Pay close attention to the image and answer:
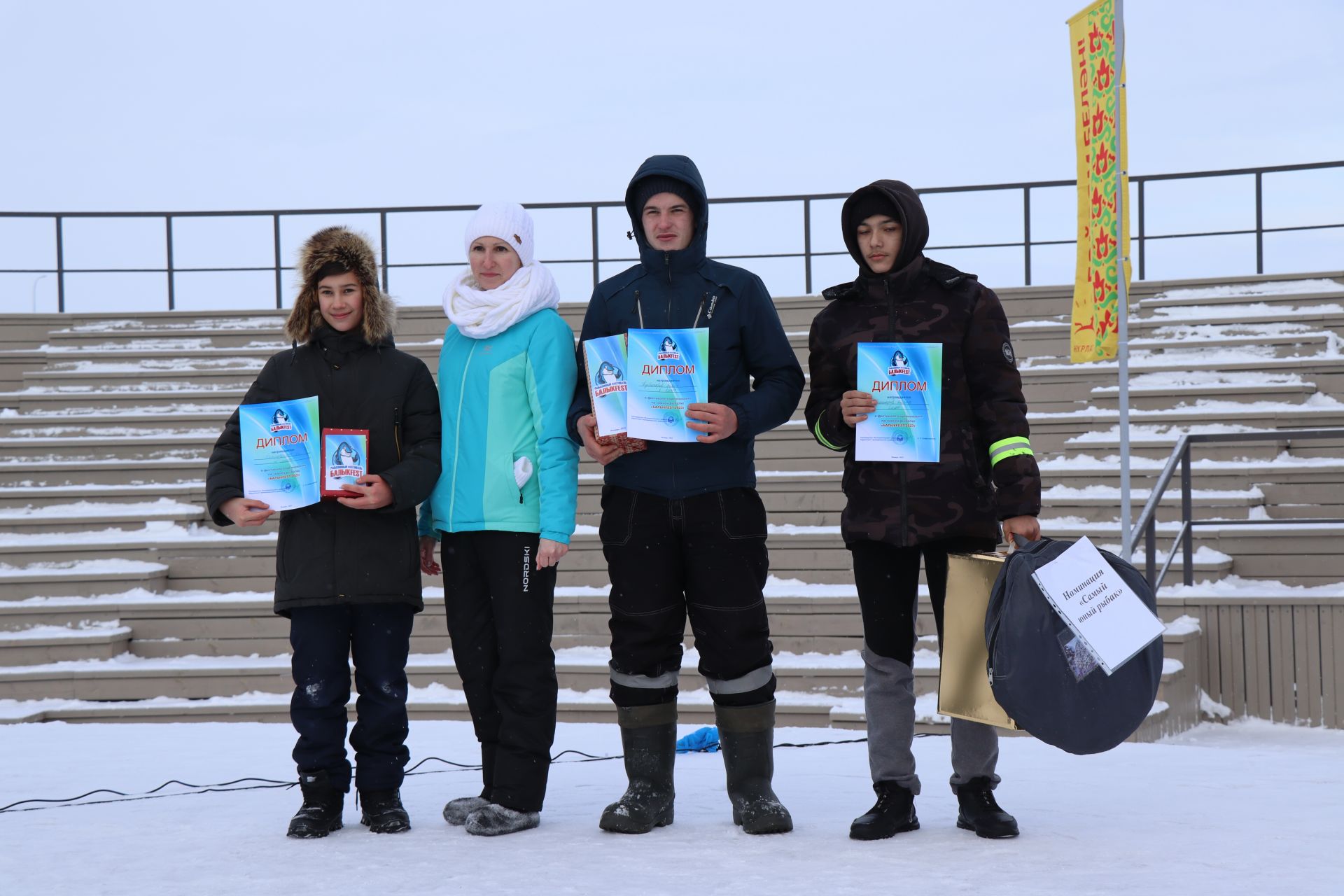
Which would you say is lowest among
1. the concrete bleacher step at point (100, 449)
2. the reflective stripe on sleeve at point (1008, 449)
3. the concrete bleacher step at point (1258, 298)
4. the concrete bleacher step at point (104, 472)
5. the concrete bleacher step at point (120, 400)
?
the concrete bleacher step at point (104, 472)

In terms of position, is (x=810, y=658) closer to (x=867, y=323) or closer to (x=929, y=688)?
(x=929, y=688)

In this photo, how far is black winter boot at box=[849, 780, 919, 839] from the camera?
2.99 m

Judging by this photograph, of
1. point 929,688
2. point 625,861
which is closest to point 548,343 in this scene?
point 625,861

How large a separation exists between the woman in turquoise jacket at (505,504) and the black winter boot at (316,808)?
0.32m

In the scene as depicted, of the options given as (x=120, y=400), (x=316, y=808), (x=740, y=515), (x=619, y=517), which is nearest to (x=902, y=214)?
(x=740, y=515)

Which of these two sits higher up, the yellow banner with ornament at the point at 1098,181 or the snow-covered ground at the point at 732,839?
the yellow banner with ornament at the point at 1098,181

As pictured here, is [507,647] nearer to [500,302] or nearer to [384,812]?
[384,812]

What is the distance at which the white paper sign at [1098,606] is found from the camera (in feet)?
9.09

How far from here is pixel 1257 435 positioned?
6992 mm

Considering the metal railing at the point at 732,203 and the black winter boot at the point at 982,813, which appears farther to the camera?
the metal railing at the point at 732,203

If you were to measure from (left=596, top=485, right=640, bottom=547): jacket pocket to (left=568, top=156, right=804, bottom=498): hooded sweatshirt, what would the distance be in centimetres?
3

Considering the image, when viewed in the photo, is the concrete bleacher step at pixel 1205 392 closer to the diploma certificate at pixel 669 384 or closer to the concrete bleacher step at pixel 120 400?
the diploma certificate at pixel 669 384

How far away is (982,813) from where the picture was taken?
9.93 feet

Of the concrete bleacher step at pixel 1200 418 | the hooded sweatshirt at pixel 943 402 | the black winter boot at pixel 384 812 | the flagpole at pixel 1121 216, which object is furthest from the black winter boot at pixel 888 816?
Answer: the concrete bleacher step at pixel 1200 418
